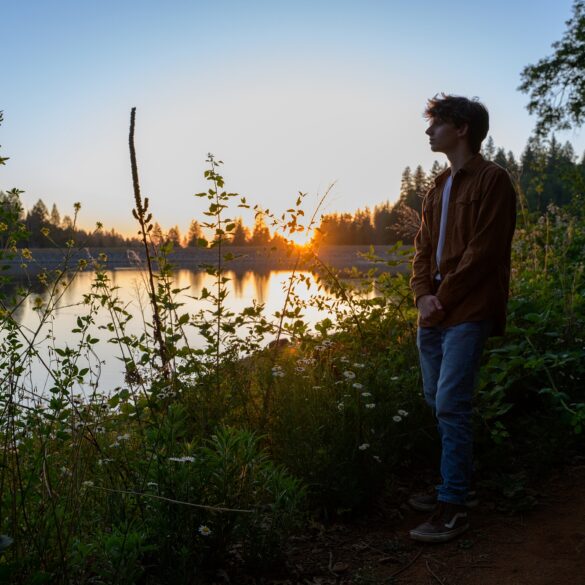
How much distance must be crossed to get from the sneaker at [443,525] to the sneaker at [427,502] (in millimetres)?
282

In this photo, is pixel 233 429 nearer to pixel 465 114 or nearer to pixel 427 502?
pixel 427 502

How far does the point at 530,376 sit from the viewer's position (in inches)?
159

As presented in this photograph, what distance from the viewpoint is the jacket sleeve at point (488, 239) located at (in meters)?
2.89

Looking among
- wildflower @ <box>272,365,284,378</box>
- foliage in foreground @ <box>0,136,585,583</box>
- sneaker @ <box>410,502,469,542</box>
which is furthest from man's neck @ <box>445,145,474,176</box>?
sneaker @ <box>410,502,469,542</box>

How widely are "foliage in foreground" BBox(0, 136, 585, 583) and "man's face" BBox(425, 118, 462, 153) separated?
1.29 m

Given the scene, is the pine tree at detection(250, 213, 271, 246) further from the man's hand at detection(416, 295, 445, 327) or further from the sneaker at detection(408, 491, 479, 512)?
the sneaker at detection(408, 491, 479, 512)

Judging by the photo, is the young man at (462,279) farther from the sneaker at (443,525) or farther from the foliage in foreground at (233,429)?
the foliage in foreground at (233,429)

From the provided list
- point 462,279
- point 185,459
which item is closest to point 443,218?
point 462,279

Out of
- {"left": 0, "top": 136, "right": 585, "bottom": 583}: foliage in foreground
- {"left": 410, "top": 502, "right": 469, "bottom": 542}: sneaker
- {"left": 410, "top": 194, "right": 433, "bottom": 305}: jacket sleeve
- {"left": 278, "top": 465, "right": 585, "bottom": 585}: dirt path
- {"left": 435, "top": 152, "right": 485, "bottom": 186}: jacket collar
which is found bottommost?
{"left": 278, "top": 465, "right": 585, "bottom": 585}: dirt path

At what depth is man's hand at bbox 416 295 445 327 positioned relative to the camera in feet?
9.93

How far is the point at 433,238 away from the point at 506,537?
5.19 feet

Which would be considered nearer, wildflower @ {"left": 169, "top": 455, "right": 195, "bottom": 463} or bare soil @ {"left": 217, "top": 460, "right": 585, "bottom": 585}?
wildflower @ {"left": 169, "top": 455, "right": 195, "bottom": 463}

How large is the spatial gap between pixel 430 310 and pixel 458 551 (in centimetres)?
118

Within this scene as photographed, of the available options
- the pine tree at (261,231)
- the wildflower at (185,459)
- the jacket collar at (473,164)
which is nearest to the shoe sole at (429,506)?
the wildflower at (185,459)
